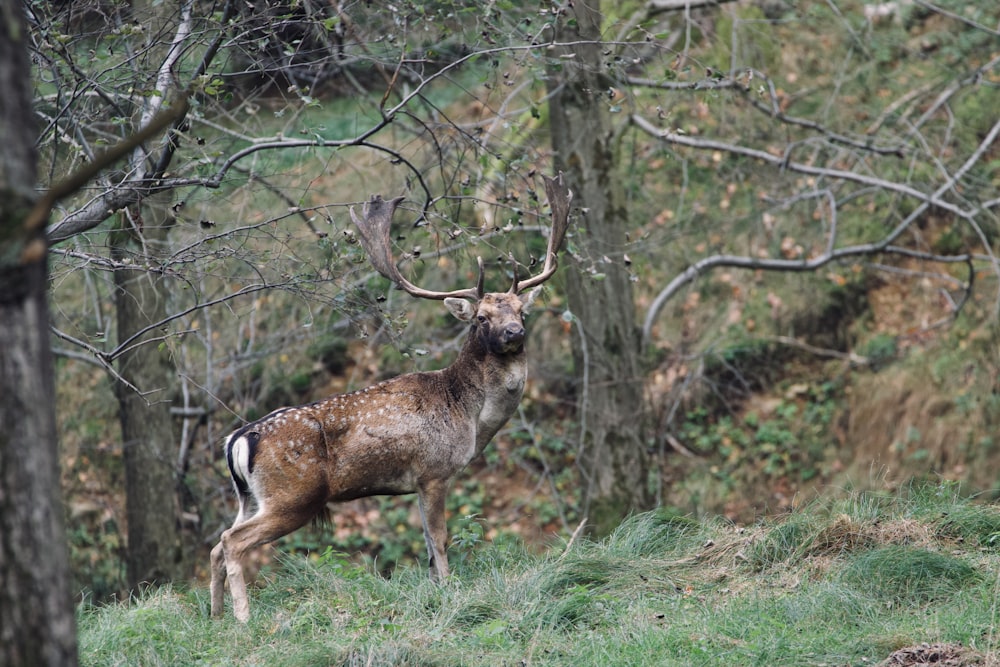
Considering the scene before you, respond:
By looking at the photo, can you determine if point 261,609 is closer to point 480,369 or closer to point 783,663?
point 480,369

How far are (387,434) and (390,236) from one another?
1.43 m

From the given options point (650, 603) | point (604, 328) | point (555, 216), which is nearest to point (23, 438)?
point (650, 603)

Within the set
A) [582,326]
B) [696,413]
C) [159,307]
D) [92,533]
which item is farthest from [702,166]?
[92,533]

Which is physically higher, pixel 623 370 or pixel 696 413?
pixel 623 370

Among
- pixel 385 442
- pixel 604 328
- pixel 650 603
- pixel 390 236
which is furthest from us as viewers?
pixel 604 328

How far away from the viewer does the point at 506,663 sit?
5.49 metres

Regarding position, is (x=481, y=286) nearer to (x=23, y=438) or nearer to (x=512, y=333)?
(x=512, y=333)

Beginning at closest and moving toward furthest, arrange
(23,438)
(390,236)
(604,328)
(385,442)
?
(23,438)
(385,442)
(390,236)
(604,328)

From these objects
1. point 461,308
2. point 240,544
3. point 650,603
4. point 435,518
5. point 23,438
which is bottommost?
point 650,603

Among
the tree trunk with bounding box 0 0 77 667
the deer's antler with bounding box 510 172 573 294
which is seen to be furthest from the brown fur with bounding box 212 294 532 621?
the tree trunk with bounding box 0 0 77 667

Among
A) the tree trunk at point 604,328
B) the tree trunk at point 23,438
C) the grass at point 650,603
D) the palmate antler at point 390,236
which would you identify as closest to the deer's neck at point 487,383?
the palmate antler at point 390,236

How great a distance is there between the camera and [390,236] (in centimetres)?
808

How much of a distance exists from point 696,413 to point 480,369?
6677mm

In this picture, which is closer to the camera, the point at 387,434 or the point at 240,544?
the point at 240,544
